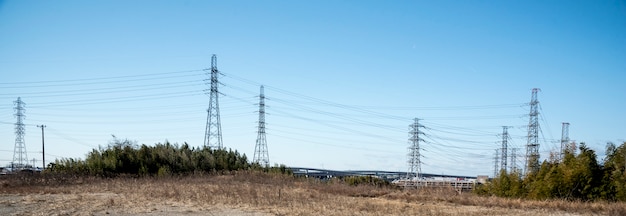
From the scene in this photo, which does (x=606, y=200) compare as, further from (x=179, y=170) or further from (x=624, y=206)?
(x=179, y=170)

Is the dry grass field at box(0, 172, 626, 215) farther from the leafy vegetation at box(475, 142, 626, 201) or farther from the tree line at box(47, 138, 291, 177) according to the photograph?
the tree line at box(47, 138, 291, 177)

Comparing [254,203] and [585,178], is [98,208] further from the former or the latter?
[585,178]

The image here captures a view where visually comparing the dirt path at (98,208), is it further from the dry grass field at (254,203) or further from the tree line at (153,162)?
the tree line at (153,162)

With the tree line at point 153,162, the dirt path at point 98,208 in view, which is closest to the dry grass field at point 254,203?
the dirt path at point 98,208

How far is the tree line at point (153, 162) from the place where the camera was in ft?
97.0

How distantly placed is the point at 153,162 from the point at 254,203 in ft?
60.6

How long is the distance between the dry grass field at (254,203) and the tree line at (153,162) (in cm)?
754

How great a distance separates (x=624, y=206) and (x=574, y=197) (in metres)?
3.59

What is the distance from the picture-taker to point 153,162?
3194cm

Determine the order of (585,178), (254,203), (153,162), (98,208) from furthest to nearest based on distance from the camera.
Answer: (153,162), (585,178), (254,203), (98,208)

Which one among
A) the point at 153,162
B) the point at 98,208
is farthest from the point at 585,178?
the point at 153,162

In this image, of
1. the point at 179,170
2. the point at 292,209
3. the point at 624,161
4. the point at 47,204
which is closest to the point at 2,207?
the point at 47,204

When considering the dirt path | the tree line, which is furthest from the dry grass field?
the tree line

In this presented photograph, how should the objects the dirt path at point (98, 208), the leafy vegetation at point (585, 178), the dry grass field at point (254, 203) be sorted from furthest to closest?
the leafy vegetation at point (585, 178) → the dry grass field at point (254, 203) → the dirt path at point (98, 208)
